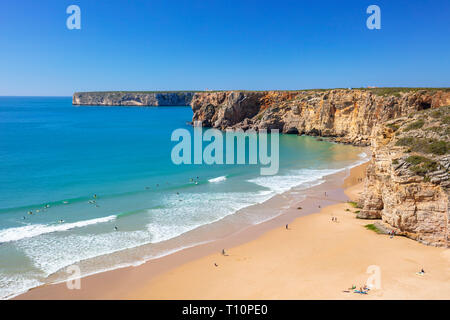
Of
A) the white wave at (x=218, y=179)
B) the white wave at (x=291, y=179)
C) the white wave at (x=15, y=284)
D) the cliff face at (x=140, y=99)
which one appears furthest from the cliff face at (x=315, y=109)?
the cliff face at (x=140, y=99)

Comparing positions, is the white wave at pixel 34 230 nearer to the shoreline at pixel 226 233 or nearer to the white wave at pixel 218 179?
the shoreline at pixel 226 233

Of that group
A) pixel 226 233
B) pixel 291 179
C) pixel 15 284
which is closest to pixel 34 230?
pixel 15 284

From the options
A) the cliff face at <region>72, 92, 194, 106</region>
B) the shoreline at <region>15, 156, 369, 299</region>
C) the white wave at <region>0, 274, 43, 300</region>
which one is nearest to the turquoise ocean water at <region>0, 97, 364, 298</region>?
the white wave at <region>0, 274, 43, 300</region>

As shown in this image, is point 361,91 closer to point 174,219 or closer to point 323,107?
point 323,107

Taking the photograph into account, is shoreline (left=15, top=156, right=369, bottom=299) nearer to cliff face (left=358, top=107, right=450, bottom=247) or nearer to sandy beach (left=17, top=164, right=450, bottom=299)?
sandy beach (left=17, top=164, right=450, bottom=299)

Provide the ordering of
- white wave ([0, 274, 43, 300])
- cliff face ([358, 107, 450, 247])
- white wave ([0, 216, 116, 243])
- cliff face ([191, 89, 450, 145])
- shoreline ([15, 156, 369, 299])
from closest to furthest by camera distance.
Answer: white wave ([0, 274, 43, 300]) → shoreline ([15, 156, 369, 299]) → cliff face ([358, 107, 450, 247]) → white wave ([0, 216, 116, 243]) → cliff face ([191, 89, 450, 145])
